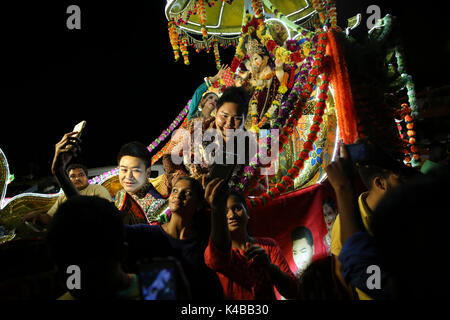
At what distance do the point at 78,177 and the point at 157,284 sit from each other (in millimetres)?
2222

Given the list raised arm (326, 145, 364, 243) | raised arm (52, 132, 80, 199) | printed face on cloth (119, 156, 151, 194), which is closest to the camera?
raised arm (326, 145, 364, 243)

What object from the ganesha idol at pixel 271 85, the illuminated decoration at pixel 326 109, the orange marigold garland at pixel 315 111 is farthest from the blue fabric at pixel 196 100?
the orange marigold garland at pixel 315 111

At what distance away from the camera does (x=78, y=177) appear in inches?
117

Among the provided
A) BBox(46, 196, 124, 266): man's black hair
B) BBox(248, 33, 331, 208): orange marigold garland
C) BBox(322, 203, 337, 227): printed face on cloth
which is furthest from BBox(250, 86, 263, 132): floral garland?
BBox(46, 196, 124, 266): man's black hair

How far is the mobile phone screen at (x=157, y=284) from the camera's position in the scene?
44.8 inches

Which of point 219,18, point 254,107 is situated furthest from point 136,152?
point 219,18

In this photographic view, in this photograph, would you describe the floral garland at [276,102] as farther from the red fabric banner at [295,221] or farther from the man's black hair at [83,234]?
the man's black hair at [83,234]

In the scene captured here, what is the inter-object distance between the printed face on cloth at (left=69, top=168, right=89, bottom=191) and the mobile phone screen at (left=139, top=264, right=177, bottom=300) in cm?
212

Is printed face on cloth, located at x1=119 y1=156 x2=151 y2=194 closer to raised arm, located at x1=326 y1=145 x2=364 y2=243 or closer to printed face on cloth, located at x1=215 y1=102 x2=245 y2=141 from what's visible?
printed face on cloth, located at x1=215 y1=102 x2=245 y2=141

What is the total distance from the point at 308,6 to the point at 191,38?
7.57ft

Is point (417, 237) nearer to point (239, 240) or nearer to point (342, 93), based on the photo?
point (239, 240)

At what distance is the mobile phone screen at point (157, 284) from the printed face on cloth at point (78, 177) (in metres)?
2.12

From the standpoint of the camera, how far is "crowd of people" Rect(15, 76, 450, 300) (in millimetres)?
840
